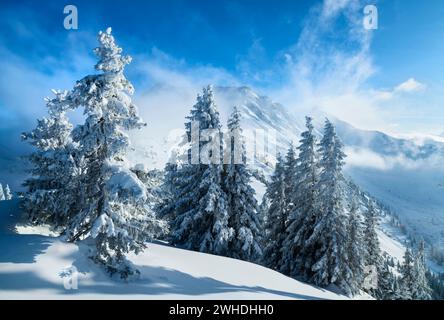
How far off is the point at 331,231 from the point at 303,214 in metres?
3.09

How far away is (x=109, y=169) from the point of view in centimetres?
1180

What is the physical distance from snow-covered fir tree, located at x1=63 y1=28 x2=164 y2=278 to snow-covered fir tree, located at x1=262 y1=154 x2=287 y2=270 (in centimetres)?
2033

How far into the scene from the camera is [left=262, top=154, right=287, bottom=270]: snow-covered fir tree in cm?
3045

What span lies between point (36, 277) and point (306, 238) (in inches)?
893

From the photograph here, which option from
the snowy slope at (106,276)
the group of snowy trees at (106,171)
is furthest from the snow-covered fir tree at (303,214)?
the group of snowy trees at (106,171)

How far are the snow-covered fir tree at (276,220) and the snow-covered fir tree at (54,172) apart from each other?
64.0ft

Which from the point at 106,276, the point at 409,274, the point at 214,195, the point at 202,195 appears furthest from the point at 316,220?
the point at 409,274

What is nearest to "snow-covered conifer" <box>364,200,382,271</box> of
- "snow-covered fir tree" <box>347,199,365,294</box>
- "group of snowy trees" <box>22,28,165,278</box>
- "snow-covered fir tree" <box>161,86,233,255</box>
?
"snow-covered fir tree" <box>347,199,365,294</box>

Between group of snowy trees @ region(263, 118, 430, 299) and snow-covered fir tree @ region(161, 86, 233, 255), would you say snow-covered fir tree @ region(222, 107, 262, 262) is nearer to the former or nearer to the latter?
snow-covered fir tree @ region(161, 86, 233, 255)

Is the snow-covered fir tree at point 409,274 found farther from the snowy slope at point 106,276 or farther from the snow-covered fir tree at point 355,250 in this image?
the snowy slope at point 106,276

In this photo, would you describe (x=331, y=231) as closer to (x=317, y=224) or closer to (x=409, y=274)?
(x=317, y=224)

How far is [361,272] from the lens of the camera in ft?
95.3
